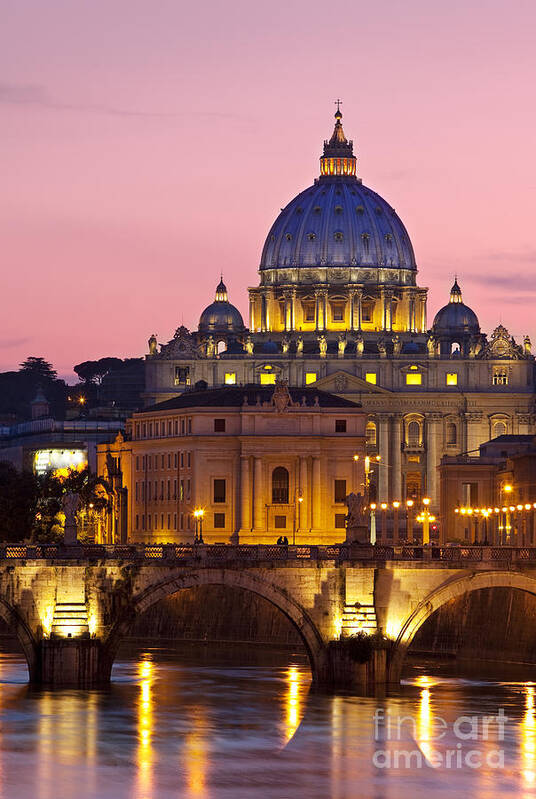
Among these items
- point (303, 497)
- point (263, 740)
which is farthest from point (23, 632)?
point (303, 497)

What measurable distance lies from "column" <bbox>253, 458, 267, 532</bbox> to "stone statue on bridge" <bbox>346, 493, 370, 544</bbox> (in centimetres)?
6956

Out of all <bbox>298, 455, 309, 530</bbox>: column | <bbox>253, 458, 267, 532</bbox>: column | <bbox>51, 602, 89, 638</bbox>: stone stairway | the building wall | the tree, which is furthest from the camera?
<bbox>253, 458, 267, 532</bbox>: column

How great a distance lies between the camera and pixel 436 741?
87375 millimetres

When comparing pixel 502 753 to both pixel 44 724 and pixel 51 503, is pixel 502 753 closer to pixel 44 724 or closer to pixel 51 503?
pixel 44 724

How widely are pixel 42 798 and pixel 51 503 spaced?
241 ft

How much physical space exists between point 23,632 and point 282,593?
942cm

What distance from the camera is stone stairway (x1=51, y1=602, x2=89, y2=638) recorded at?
96.1 metres

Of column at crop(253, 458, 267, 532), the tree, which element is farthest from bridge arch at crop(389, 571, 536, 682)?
column at crop(253, 458, 267, 532)

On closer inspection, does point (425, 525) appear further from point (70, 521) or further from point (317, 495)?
point (70, 521)

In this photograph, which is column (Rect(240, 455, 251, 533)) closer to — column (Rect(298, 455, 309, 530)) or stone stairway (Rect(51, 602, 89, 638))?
column (Rect(298, 455, 309, 530))

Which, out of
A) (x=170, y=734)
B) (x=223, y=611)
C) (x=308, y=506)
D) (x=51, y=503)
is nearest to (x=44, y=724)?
(x=170, y=734)

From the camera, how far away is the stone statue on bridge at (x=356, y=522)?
327 ft

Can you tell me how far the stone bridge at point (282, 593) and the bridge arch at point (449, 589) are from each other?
0.12 ft

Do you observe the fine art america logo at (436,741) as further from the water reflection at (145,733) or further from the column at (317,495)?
A: the column at (317,495)
